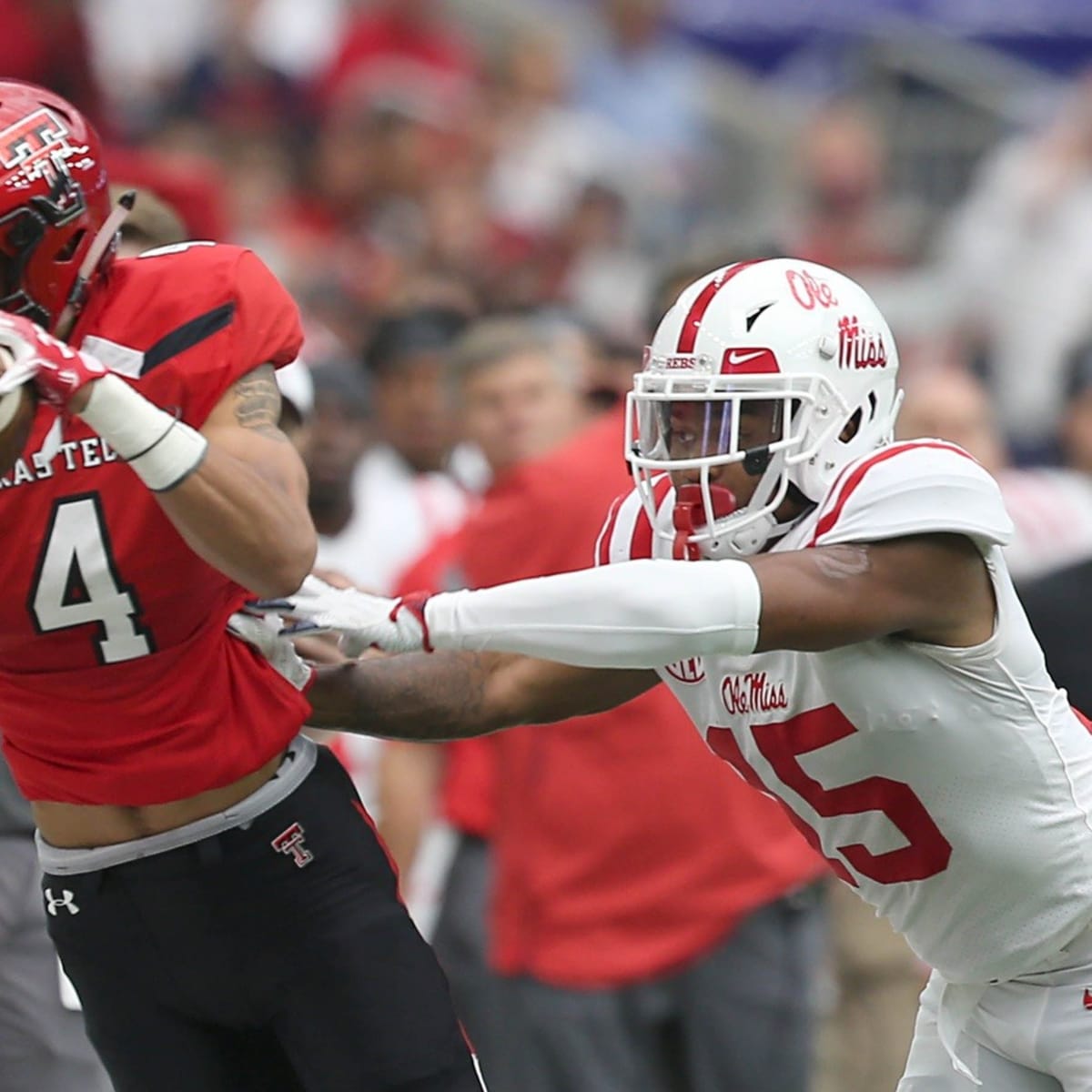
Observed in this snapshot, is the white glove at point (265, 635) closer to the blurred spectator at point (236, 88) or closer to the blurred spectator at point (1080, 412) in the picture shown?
the blurred spectator at point (1080, 412)

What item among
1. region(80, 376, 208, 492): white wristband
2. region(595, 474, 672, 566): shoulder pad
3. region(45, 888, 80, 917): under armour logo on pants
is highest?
region(80, 376, 208, 492): white wristband

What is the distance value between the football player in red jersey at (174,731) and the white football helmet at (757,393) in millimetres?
518

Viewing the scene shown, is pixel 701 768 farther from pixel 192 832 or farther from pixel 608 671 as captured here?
pixel 192 832

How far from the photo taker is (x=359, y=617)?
10.00 feet

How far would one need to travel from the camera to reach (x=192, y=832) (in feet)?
10.7

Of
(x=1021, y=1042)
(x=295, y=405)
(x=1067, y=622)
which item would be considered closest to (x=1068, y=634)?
(x=1067, y=622)

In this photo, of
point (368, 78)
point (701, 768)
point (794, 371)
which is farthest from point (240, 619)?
point (368, 78)

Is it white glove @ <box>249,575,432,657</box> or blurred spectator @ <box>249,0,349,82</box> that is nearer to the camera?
white glove @ <box>249,575,432,657</box>

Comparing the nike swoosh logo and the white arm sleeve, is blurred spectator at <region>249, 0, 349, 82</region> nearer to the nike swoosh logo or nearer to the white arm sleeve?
the nike swoosh logo

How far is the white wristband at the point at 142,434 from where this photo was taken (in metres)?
2.80

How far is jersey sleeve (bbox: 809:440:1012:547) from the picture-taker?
303 centimetres

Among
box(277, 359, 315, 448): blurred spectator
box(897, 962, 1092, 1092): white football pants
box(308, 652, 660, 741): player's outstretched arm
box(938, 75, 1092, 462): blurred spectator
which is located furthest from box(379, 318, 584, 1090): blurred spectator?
box(938, 75, 1092, 462): blurred spectator

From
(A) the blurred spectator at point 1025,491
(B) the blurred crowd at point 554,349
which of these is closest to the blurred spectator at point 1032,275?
(B) the blurred crowd at point 554,349

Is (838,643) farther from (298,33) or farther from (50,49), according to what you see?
(298,33)
